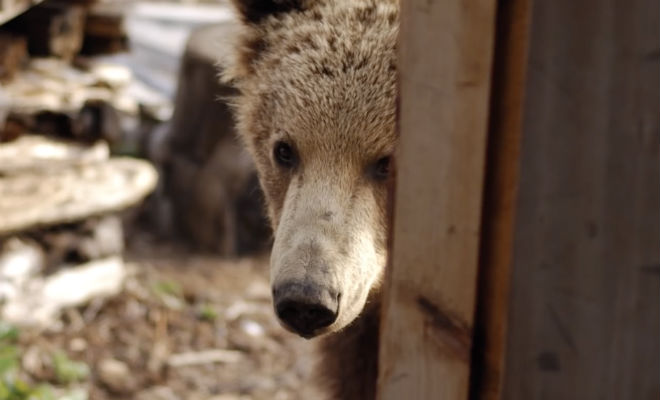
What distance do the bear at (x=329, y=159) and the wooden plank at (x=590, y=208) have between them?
3.50 feet

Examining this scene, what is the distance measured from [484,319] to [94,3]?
14.0ft

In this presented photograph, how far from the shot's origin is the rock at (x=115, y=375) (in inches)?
169

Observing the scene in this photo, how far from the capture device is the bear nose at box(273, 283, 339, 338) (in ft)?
7.05

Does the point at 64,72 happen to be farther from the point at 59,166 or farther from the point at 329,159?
the point at 329,159

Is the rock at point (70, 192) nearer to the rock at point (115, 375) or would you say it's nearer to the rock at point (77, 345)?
the rock at point (77, 345)

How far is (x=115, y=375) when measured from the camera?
4367 mm

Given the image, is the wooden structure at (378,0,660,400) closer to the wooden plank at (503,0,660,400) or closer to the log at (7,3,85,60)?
the wooden plank at (503,0,660,400)

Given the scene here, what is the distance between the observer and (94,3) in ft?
16.3

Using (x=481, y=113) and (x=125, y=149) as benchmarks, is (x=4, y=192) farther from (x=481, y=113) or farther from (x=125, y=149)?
(x=481, y=113)

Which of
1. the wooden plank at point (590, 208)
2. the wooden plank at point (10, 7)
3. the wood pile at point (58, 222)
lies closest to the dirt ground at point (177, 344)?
the wood pile at point (58, 222)

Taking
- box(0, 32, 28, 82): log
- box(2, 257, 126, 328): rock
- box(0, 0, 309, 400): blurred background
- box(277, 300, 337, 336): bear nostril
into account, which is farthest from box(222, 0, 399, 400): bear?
box(2, 257, 126, 328): rock

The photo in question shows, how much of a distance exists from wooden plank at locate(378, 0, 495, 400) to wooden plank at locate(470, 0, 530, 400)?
2 centimetres

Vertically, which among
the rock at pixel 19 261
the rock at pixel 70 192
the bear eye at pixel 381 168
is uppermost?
the bear eye at pixel 381 168

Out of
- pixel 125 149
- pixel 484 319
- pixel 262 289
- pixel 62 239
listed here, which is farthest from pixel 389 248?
pixel 125 149
